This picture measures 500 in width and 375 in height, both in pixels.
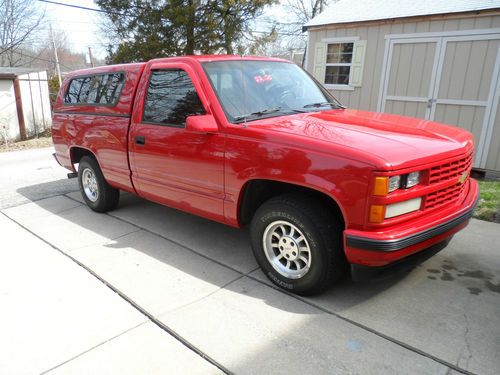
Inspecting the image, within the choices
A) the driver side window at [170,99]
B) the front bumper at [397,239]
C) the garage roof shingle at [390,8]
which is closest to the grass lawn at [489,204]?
the front bumper at [397,239]

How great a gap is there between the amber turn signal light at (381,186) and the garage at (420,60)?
610cm

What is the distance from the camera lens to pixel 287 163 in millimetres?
2918

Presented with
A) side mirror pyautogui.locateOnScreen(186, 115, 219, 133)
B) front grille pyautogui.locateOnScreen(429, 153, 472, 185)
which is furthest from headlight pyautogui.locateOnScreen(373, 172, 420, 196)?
side mirror pyautogui.locateOnScreen(186, 115, 219, 133)

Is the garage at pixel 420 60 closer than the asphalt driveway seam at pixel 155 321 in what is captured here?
No

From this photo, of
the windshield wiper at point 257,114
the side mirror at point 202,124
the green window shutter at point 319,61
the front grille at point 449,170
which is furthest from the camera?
the green window shutter at point 319,61

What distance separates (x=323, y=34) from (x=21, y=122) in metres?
10.5

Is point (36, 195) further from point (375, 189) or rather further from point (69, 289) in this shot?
point (375, 189)

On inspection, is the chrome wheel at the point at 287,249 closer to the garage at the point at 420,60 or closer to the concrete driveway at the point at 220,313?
the concrete driveway at the point at 220,313

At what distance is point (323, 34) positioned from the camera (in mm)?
9281

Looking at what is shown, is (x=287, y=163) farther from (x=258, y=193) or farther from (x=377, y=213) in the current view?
(x=377, y=213)

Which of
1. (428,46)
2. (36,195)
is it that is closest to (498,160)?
(428,46)

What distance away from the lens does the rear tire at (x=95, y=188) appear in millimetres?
5188

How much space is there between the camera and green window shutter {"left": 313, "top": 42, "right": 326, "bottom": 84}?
30.7ft

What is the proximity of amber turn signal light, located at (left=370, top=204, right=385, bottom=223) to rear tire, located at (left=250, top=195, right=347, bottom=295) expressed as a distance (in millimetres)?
398
